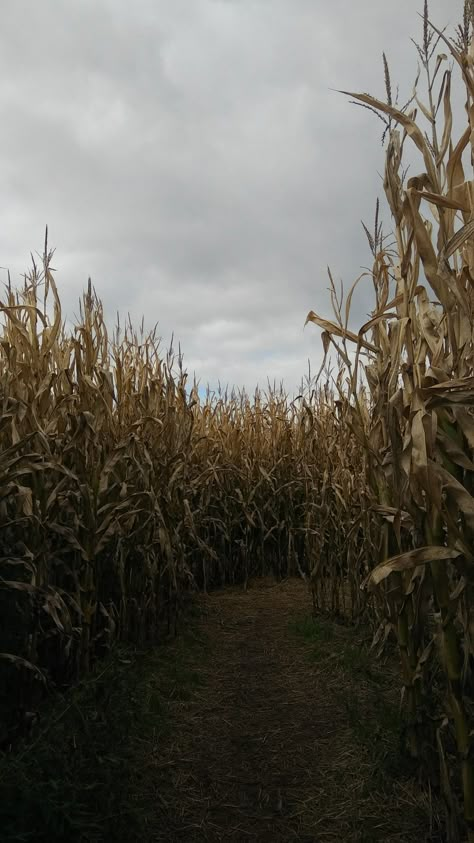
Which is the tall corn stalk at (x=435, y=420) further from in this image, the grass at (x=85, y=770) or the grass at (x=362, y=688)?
the grass at (x=85, y=770)

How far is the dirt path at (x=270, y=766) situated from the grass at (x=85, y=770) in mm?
175

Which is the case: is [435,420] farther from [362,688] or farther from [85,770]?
[362,688]

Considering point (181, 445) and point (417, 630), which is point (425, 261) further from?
point (181, 445)

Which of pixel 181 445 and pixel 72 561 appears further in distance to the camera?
pixel 181 445

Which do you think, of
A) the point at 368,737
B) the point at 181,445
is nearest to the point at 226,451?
the point at 181,445

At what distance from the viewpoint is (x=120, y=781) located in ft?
8.18

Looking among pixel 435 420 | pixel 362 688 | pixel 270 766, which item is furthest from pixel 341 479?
pixel 435 420

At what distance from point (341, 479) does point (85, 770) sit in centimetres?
365

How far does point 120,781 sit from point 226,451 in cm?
548

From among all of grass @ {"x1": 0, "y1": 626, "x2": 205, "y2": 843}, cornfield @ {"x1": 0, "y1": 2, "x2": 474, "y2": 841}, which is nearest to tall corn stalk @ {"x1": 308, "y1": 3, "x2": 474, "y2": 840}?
cornfield @ {"x1": 0, "y1": 2, "x2": 474, "y2": 841}

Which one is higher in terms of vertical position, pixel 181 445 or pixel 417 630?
pixel 181 445

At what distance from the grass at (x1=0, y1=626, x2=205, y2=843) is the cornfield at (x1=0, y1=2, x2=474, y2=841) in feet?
1.09

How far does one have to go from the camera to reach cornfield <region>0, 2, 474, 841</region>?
2.08 m

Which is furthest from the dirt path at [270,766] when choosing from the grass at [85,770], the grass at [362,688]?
the grass at [85,770]
